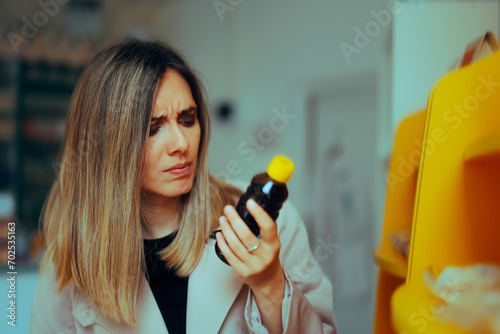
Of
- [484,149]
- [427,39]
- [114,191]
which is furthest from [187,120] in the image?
[427,39]

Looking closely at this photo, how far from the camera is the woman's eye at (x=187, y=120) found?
68cm

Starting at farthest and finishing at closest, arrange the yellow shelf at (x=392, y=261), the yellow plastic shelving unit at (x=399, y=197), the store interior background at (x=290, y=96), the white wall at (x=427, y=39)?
the store interior background at (x=290, y=96)
the white wall at (x=427, y=39)
the yellow plastic shelving unit at (x=399, y=197)
the yellow shelf at (x=392, y=261)

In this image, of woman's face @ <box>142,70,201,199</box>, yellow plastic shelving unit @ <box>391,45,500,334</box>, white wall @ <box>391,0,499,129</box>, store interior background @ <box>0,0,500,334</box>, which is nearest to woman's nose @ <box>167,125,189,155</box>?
woman's face @ <box>142,70,201,199</box>

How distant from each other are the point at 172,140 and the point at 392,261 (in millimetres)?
453

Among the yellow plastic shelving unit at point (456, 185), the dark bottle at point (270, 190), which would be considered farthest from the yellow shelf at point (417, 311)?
the dark bottle at point (270, 190)

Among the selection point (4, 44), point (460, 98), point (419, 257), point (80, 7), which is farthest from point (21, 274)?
point (80, 7)

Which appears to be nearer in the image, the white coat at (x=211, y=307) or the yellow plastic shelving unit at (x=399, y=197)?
the white coat at (x=211, y=307)

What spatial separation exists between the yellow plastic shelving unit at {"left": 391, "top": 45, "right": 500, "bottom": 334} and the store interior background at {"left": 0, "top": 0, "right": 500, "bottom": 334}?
0.98 meters

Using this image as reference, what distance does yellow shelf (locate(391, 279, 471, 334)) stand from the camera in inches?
21.5

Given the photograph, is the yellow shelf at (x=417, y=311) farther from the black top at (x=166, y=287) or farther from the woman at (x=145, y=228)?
the black top at (x=166, y=287)

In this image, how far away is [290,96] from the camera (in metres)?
2.57

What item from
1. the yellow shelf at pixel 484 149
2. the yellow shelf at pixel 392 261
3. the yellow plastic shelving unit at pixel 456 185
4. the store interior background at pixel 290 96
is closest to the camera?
the yellow shelf at pixel 484 149

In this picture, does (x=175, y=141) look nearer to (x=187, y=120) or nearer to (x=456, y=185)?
(x=187, y=120)

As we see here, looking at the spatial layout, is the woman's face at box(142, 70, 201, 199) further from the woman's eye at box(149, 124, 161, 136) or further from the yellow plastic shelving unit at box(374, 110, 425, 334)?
the yellow plastic shelving unit at box(374, 110, 425, 334)
